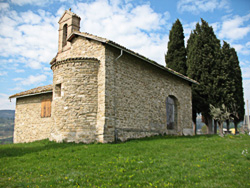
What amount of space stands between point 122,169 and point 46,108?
9.88 meters

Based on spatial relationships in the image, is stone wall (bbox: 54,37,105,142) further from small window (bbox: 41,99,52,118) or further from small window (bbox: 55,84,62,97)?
small window (bbox: 41,99,52,118)

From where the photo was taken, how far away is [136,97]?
12344mm

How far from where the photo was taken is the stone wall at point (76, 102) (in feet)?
33.3

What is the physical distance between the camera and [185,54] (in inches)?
898

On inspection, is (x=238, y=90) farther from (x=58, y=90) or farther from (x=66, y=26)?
(x=58, y=90)

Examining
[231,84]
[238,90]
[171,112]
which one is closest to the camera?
[171,112]

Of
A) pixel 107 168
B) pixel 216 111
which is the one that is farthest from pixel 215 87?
pixel 107 168

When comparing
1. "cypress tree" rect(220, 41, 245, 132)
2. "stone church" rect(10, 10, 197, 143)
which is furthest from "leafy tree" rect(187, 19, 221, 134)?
"stone church" rect(10, 10, 197, 143)

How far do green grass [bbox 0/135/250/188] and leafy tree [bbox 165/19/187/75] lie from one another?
15.5 m

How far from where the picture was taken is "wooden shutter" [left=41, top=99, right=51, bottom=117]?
45.9 feet

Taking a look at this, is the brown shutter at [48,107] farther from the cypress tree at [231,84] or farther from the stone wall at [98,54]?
the cypress tree at [231,84]

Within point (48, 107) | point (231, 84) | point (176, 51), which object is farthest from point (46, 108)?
point (231, 84)

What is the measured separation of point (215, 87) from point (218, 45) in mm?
4339

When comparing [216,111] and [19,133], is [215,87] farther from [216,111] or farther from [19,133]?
[19,133]
